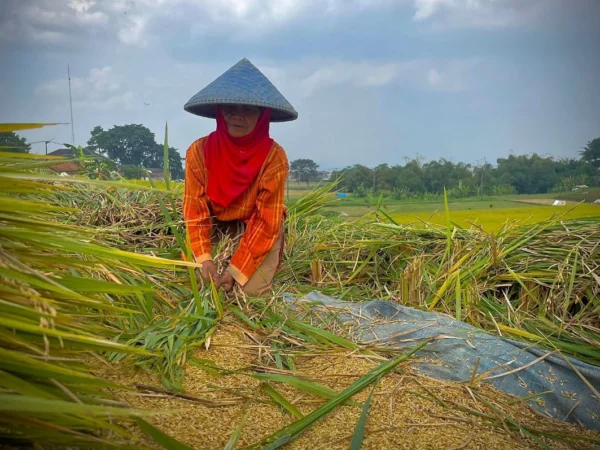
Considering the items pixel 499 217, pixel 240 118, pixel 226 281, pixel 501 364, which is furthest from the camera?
pixel 499 217

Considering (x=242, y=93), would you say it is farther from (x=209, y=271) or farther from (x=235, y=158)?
(x=209, y=271)

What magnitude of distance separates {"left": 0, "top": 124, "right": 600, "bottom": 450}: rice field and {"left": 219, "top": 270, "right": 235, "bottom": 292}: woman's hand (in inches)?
7.6

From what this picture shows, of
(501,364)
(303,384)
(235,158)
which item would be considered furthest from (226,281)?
(501,364)

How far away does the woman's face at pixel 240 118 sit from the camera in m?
3.07

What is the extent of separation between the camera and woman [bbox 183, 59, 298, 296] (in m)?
3.01

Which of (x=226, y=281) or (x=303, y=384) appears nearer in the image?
(x=303, y=384)

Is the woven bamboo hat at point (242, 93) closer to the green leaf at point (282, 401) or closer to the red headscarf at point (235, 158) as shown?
the red headscarf at point (235, 158)

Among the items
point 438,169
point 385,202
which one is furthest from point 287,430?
point 438,169

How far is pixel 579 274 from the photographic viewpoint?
2969 millimetres

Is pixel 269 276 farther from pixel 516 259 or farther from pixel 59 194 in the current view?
pixel 59 194

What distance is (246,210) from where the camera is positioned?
3275 millimetres

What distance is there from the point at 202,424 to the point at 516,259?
2263 mm

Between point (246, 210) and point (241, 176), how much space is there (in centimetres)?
23

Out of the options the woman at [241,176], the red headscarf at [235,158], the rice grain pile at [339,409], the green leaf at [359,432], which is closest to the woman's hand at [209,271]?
the woman at [241,176]
